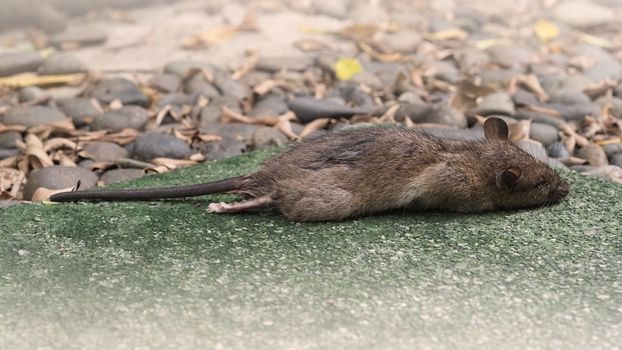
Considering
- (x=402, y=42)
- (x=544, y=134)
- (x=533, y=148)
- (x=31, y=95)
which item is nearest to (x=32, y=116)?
(x=31, y=95)

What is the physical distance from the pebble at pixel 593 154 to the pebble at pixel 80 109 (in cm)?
329

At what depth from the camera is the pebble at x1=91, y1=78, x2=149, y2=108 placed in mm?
5871

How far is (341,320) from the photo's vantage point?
2.63 meters

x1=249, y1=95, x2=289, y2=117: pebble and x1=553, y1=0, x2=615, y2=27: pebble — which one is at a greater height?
x1=553, y1=0, x2=615, y2=27: pebble

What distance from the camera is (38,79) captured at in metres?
6.52

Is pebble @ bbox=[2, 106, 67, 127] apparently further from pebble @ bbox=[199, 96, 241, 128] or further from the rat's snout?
the rat's snout

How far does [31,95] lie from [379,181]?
142 inches

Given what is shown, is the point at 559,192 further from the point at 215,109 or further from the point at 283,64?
the point at 283,64

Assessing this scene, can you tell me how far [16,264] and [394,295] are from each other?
1461 millimetres

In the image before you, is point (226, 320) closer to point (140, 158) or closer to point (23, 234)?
point (23, 234)

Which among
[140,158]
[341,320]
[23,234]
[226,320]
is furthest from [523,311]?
[140,158]

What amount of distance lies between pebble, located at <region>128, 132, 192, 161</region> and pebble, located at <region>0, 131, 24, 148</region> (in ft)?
2.48

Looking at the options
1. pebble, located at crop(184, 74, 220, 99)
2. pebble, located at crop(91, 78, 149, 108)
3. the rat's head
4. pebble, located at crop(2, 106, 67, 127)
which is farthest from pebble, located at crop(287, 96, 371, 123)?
the rat's head

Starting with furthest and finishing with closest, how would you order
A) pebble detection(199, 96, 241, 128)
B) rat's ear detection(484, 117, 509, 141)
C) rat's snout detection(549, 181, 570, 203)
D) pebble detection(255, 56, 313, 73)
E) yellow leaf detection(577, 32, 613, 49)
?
yellow leaf detection(577, 32, 613, 49) → pebble detection(255, 56, 313, 73) → pebble detection(199, 96, 241, 128) → rat's ear detection(484, 117, 509, 141) → rat's snout detection(549, 181, 570, 203)
